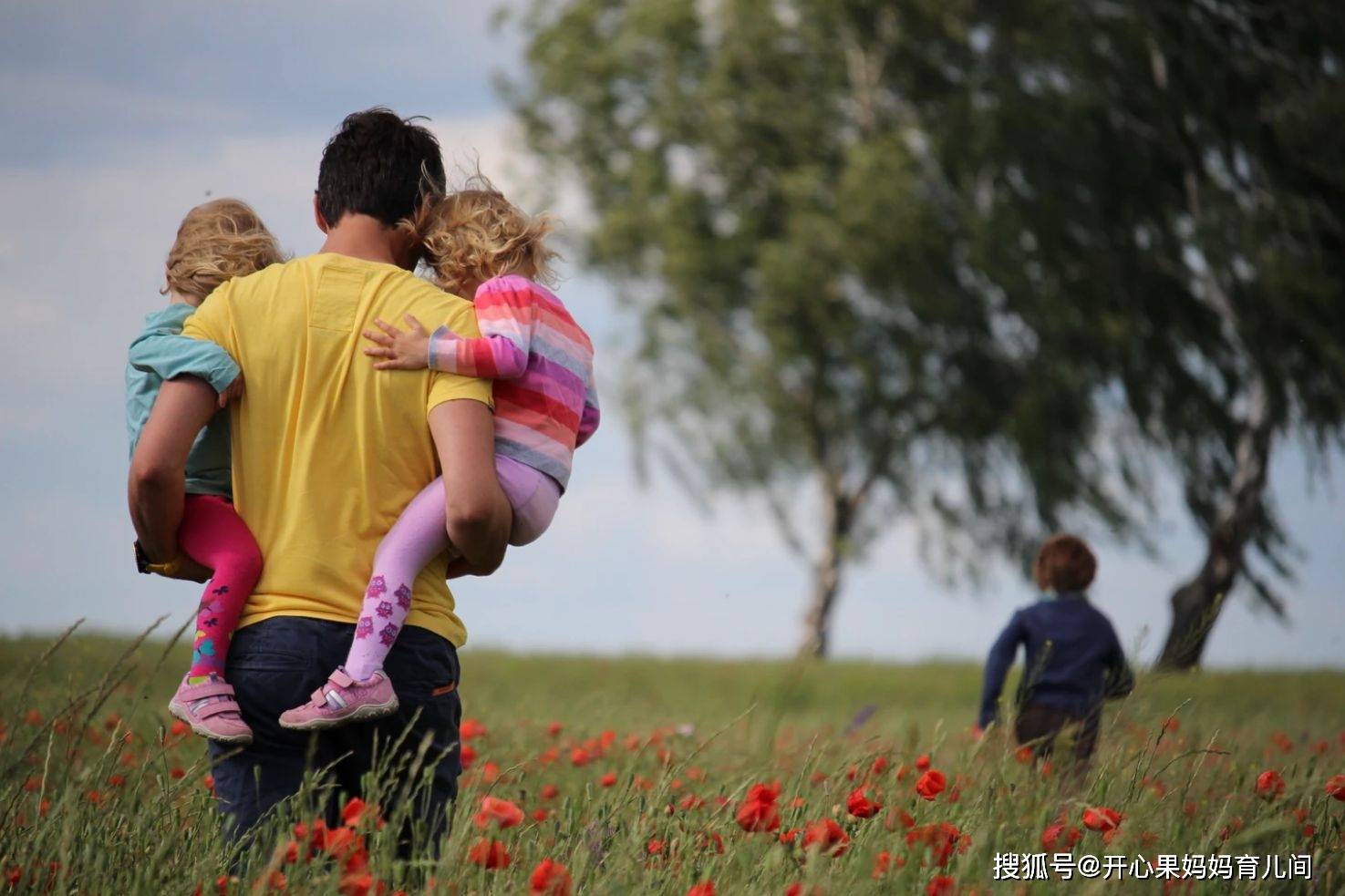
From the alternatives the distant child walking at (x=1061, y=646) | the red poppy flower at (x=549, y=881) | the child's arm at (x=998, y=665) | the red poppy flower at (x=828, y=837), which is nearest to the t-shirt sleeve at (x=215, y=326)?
the red poppy flower at (x=549, y=881)

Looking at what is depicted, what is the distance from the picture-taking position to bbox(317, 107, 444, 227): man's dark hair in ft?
9.91

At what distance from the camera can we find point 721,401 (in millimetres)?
20141

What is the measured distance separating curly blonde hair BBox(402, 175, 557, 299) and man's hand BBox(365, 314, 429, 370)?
34cm

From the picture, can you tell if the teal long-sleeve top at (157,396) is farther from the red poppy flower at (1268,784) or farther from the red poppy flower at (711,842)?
the red poppy flower at (1268,784)

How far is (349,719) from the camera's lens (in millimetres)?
2822

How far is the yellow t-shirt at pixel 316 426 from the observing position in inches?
114

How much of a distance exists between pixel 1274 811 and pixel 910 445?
15.3 meters

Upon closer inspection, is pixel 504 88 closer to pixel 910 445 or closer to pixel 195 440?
pixel 910 445

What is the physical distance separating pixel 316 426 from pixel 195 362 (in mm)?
275

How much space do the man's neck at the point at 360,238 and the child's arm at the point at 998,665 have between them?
12.4ft

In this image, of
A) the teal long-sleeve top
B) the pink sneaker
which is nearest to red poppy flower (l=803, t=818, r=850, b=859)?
the pink sneaker

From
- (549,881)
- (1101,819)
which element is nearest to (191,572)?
(549,881)

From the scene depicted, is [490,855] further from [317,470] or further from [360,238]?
[360,238]

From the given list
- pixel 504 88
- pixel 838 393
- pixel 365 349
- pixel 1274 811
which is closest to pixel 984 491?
pixel 838 393
